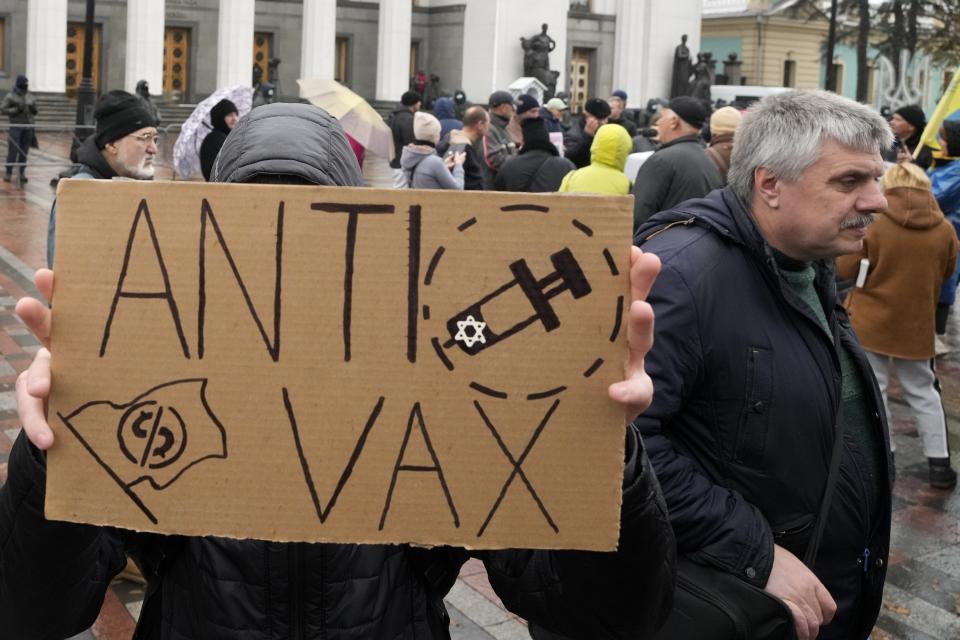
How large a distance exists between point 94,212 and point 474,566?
12.5 ft

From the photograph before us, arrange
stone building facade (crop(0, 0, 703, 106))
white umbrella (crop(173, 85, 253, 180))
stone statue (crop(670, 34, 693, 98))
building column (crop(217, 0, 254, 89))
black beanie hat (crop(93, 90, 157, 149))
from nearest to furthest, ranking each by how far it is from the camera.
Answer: black beanie hat (crop(93, 90, 157, 149)) → white umbrella (crop(173, 85, 253, 180)) → stone building facade (crop(0, 0, 703, 106)) → building column (crop(217, 0, 254, 89)) → stone statue (crop(670, 34, 693, 98))

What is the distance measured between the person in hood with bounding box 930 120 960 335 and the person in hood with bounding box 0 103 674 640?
6208 mm

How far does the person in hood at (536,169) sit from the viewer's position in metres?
8.52

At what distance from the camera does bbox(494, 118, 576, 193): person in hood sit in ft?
28.0

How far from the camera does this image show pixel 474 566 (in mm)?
5160

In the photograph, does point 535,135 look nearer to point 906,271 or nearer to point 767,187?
point 906,271

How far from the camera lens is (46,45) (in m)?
33.1

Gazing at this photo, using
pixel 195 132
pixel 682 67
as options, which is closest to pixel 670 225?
pixel 195 132

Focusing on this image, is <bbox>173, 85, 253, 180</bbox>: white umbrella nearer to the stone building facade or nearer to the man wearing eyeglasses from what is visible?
the man wearing eyeglasses

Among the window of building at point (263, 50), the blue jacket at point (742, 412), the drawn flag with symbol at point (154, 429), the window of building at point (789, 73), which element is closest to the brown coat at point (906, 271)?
the blue jacket at point (742, 412)

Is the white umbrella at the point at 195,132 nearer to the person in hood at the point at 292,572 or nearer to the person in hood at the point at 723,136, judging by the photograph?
the person in hood at the point at 723,136

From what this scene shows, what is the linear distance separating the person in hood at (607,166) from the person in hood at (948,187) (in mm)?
2228

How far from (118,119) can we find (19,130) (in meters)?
15.1

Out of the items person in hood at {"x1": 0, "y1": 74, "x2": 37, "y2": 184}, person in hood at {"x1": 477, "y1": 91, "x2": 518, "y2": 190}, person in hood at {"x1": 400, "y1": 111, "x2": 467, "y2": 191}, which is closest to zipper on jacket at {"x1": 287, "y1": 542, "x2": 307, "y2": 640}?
person in hood at {"x1": 400, "y1": 111, "x2": 467, "y2": 191}
